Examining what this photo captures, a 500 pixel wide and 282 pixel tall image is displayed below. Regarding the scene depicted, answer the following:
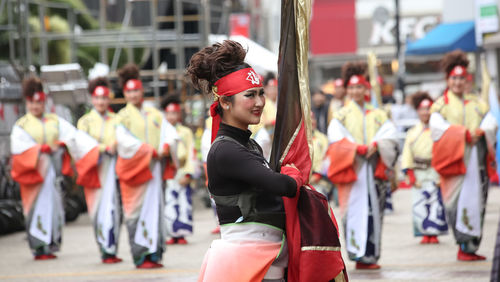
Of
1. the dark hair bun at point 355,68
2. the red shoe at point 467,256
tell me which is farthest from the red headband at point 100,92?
the red shoe at point 467,256

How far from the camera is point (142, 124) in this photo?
1037 cm

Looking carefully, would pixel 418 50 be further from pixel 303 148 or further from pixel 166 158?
pixel 303 148

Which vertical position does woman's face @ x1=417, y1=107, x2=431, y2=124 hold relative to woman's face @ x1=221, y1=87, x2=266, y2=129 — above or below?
below

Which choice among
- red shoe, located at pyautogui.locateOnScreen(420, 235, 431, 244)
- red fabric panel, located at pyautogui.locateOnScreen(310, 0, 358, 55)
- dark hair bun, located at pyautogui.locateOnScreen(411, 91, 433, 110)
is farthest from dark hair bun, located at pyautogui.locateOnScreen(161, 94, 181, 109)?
red fabric panel, located at pyautogui.locateOnScreen(310, 0, 358, 55)

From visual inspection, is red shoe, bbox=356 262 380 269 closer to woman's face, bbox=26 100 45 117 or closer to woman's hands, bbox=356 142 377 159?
woman's hands, bbox=356 142 377 159

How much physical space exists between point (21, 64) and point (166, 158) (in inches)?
211

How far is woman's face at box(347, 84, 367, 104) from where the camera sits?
965 centimetres

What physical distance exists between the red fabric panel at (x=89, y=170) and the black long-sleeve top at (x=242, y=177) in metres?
6.69

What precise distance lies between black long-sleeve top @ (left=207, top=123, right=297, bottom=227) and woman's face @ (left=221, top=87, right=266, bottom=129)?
0.04 m

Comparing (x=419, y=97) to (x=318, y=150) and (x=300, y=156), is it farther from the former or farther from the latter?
(x=300, y=156)

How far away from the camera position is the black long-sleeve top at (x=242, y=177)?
159 inches

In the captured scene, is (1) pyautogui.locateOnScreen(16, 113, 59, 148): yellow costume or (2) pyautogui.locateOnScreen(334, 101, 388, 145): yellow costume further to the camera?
(1) pyautogui.locateOnScreen(16, 113, 59, 148): yellow costume

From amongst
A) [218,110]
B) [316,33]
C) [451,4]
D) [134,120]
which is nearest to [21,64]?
[134,120]

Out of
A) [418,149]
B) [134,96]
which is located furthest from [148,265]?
[418,149]
